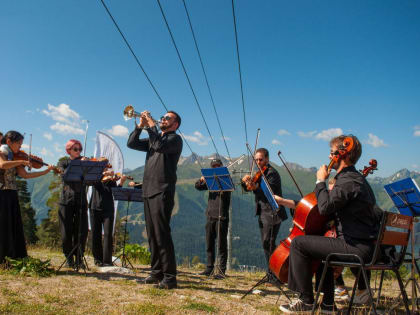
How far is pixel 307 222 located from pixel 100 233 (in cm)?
479

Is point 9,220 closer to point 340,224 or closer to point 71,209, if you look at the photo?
point 71,209

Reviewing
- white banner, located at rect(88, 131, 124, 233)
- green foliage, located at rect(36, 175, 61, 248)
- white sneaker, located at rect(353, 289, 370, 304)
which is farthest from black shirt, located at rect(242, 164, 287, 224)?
green foliage, located at rect(36, 175, 61, 248)

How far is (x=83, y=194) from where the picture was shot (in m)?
6.37

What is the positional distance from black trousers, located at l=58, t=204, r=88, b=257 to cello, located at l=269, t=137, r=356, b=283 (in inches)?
156

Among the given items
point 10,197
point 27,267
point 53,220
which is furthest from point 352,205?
point 53,220

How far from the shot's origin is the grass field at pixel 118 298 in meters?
3.62

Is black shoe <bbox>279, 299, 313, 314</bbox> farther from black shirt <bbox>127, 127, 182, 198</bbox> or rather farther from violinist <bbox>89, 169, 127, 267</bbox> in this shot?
violinist <bbox>89, 169, 127, 267</bbox>

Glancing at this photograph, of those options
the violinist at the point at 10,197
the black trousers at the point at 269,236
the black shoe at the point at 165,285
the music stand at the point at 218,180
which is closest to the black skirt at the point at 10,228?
the violinist at the point at 10,197

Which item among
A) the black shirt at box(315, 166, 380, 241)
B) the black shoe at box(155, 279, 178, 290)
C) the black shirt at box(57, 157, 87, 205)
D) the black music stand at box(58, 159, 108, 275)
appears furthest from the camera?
the black shirt at box(57, 157, 87, 205)

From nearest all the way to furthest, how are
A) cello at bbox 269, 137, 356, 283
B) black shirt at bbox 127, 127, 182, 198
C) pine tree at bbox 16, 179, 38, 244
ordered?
1. cello at bbox 269, 137, 356, 283
2. black shirt at bbox 127, 127, 182, 198
3. pine tree at bbox 16, 179, 38, 244

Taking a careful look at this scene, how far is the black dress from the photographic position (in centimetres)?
553

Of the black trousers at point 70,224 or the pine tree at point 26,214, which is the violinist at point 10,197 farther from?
the pine tree at point 26,214

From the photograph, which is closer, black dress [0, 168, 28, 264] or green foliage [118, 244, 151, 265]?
black dress [0, 168, 28, 264]

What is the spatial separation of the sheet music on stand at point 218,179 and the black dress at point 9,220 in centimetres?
337
